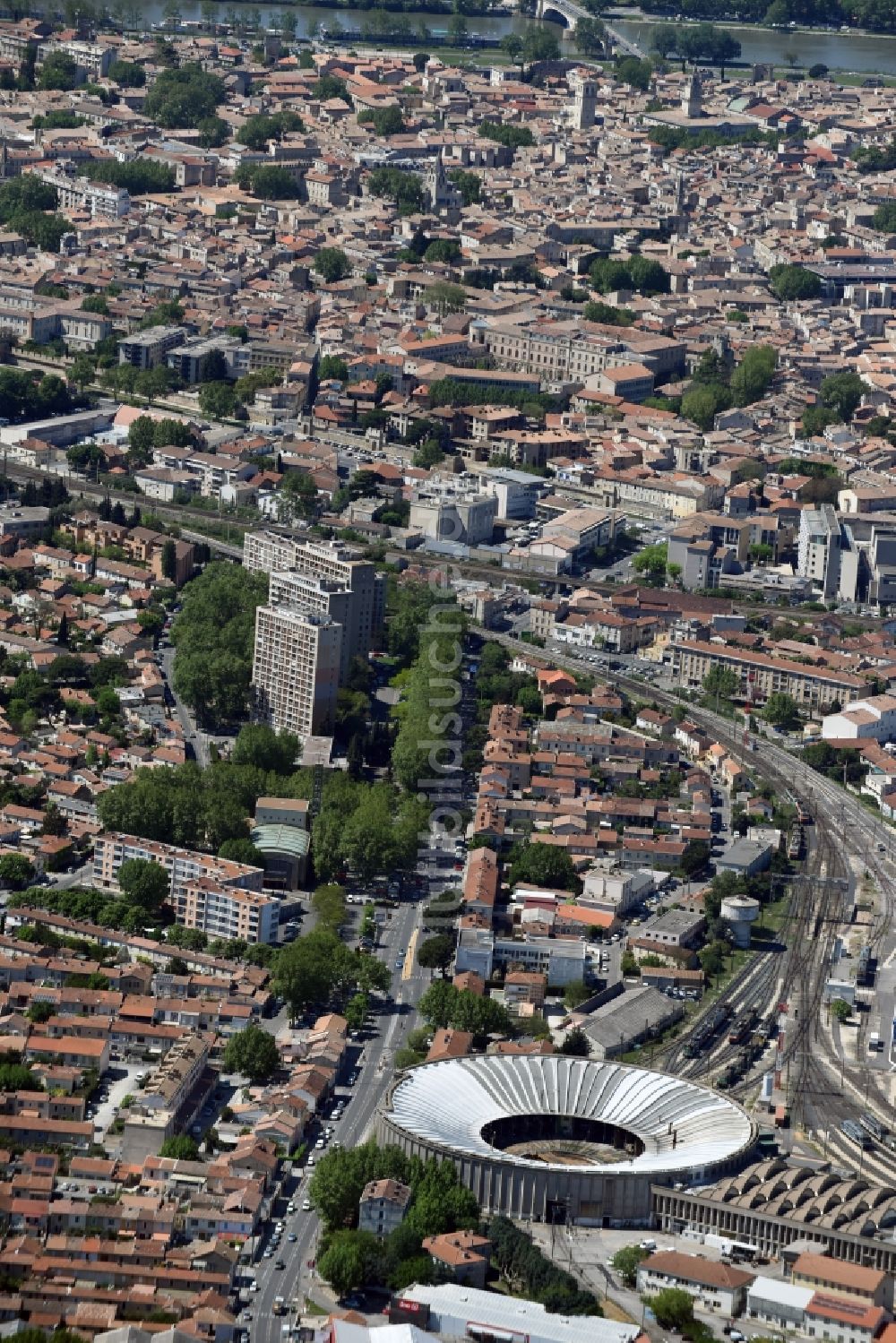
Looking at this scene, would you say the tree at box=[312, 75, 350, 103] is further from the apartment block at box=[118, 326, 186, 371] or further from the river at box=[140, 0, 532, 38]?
the apartment block at box=[118, 326, 186, 371]

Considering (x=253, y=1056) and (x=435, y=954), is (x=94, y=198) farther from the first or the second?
(x=253, y=1056)

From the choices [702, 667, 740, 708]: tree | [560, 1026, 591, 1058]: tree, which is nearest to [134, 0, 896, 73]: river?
[702, 667, 740, 708]: tree

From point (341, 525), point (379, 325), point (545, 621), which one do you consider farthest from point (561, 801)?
point (379, 325)

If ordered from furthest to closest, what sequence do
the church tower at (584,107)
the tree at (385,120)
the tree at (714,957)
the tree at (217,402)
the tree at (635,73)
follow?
the tree at (635,73) < the church tower at (584,107) < the tree at (385,120) < the tree at (217,402) < the tree at (714,957)

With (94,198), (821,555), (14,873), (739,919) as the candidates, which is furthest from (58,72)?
(739,919)

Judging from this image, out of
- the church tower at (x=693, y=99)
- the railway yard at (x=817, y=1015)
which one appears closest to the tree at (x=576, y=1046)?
the railway yard at (x=817, y=1015)

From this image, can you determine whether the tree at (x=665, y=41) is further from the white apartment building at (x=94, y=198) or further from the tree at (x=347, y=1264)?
the tree at (x=347, y=1264)
